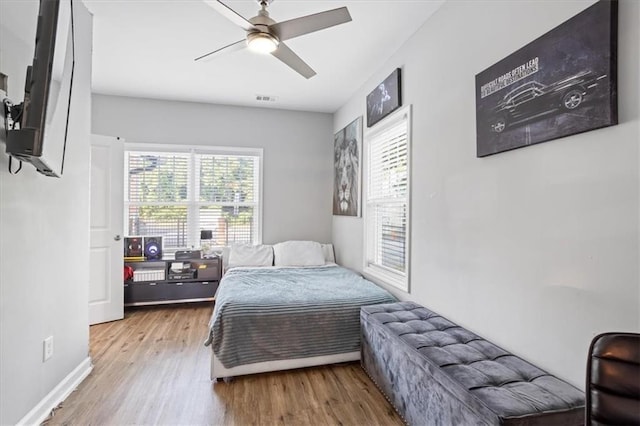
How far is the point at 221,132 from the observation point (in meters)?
4.58

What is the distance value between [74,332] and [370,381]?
2245mm

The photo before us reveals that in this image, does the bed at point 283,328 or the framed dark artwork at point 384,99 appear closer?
the bed at point 283,328

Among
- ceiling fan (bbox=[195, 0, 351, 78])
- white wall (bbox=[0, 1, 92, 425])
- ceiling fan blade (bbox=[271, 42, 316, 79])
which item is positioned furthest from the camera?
ceiling fan blade (bbox=[271, 42, 316, 79])

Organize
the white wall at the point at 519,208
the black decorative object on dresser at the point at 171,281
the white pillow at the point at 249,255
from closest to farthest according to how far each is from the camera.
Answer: the white wall at the point at 519,208 < the black decorative object on dresser at the point at 171,281 < the white pillow at the point at 249,255

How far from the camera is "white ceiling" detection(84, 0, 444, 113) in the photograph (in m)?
2.37

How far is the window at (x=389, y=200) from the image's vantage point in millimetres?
2916

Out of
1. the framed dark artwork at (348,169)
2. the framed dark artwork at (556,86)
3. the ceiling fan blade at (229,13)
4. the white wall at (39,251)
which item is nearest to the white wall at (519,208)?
the framed dark artwork at (556,86)

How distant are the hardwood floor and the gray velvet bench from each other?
25 centimetres

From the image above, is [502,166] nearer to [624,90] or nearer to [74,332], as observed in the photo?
[624,90]

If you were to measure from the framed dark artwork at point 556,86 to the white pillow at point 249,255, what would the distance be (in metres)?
3.12

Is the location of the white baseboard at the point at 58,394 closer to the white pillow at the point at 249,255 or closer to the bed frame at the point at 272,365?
the bed frame at the point at 272,365

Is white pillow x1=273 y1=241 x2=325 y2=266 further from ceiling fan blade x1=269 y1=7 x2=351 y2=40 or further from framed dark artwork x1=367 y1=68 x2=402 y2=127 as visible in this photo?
ceiling fan blade x1=269 y1=7 x2=351 y2=40

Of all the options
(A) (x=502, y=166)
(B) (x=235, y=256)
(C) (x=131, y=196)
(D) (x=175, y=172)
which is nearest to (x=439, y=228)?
(A) (x=502, y=166)

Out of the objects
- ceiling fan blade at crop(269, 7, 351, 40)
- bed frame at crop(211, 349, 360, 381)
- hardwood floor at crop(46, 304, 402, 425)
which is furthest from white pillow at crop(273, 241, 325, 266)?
ceiling fan blade at crop(269, 7, 351, 40)
